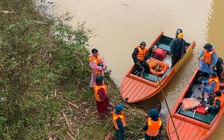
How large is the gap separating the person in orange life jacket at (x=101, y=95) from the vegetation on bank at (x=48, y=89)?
34 cm

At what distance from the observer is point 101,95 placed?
8.41 meters

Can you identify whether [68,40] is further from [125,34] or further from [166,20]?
[166,20]

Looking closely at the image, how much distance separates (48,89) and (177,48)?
4474 millimetres

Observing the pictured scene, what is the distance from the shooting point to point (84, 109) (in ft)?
30.7

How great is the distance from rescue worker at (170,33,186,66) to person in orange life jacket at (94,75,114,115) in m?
3.17

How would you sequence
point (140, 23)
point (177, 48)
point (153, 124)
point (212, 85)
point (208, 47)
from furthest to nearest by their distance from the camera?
point (140, 23) → point (177, 48) → point (208, 47) → point (212, 85) → point (153, 124)

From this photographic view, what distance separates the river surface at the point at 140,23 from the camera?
12.1 meters

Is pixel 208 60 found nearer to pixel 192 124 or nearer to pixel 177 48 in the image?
pixel 177 48

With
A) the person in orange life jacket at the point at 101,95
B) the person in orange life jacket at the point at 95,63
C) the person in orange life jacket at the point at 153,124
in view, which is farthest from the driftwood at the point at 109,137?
the person in orange life jacket at the point at 95,63

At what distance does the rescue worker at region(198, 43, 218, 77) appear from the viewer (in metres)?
9.77

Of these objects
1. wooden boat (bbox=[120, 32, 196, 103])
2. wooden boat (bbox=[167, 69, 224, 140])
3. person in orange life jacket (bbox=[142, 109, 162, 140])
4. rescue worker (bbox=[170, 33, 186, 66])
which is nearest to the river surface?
wooden boat (bbox=[120, 32, 196, 103])

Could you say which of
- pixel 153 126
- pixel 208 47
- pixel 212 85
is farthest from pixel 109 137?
pixel 208 47

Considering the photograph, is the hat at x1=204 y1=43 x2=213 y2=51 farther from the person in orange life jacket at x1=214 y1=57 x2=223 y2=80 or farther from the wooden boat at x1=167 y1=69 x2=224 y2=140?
the wooden boat at x1=167 y1=69 x2=224 y2=140

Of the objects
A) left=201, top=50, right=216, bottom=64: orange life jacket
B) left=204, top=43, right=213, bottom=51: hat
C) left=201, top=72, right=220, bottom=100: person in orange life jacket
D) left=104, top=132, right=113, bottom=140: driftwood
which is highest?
left=204, top=43, right=213, bottom=51: hat
